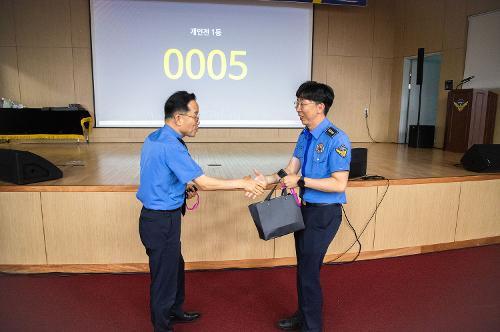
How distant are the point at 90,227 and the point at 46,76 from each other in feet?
18.0

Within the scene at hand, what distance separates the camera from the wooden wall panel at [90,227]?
281 centimetres

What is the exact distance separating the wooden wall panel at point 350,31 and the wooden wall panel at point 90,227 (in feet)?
20.6

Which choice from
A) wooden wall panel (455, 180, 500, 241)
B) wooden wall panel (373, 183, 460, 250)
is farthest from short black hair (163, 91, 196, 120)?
Result: wooden wall panel (455, 180, 500, 241)

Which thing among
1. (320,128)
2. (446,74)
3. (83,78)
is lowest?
(320,128)

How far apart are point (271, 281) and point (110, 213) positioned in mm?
1379

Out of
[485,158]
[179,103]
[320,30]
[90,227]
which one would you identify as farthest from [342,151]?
[320,30]

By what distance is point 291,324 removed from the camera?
7.09 feet

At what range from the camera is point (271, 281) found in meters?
2.81

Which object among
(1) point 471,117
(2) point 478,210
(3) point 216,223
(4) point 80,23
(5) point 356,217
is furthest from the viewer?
(4) point 80,23

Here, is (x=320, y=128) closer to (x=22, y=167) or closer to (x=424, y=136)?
(x=22, y=167)

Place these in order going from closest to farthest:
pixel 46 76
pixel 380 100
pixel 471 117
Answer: pixel 471 117 → pixel 46 76 → pixel 380 100

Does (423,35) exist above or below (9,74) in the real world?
above

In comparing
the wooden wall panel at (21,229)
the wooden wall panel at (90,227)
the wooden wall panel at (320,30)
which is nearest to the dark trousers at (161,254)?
the wooden wall panel at (90,227)

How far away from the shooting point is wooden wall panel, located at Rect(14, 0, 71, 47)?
268 inches
